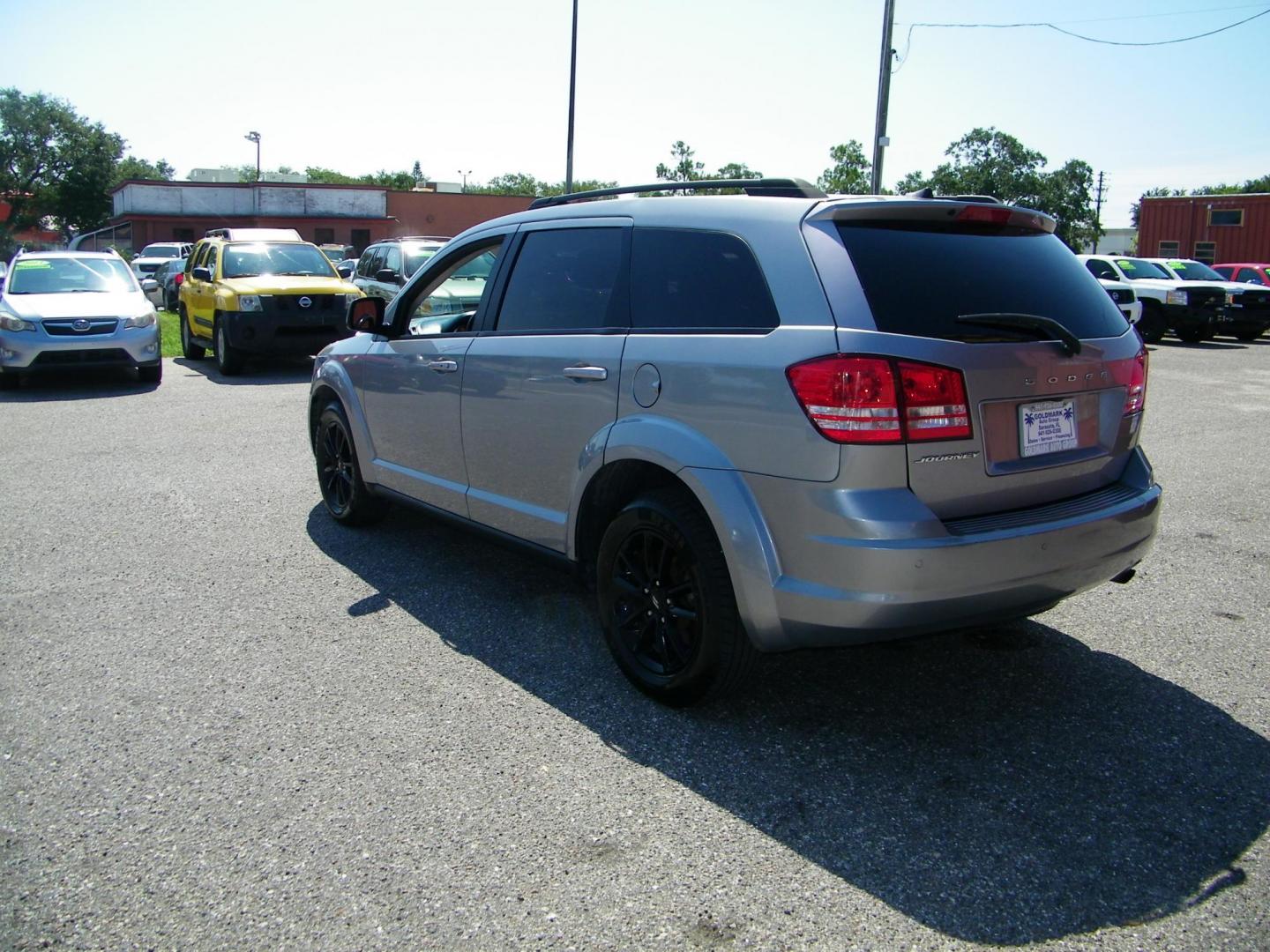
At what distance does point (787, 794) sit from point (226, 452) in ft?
22.1

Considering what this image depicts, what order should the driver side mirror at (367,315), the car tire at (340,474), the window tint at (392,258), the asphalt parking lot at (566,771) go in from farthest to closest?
1. the window tint at (392,258)
2. the car tire at (340,474)
3. the driver side mirror at (367,315)
4. the asphalt parking lot at (566,771)

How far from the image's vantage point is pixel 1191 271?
23.4 metres

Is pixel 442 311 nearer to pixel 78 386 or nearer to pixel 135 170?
pixel 78 386

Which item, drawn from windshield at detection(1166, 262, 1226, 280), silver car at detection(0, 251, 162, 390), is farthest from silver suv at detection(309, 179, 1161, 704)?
windshield at detection(1166, 262, 1226, 280)

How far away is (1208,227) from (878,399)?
4765 cm

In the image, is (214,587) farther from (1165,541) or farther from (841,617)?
(1165,541)

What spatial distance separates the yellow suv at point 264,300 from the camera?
45.0ft

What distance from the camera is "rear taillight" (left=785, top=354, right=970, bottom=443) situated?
120 inches

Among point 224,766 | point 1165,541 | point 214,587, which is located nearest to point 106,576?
point 214,587

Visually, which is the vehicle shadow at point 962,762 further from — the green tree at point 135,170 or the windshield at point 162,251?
the green tree at point 135,170

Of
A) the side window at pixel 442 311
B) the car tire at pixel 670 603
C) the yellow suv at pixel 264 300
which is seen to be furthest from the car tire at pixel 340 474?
the yellow suv at pixel 264 300

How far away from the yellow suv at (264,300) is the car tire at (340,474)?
7.12m

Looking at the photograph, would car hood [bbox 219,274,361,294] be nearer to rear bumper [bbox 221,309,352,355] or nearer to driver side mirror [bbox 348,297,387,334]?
rear bumper [bbox 221,309,352,355]

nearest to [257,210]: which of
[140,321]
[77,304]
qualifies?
[77,304]
